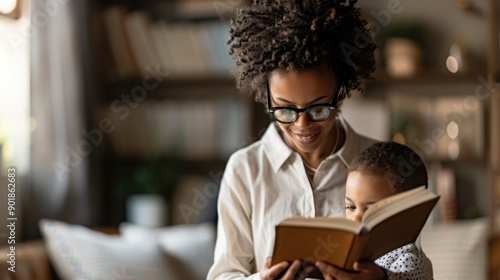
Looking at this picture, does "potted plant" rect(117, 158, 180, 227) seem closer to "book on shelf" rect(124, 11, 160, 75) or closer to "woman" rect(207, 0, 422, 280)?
"book on shelf" rect(124, 11, 160, 75)

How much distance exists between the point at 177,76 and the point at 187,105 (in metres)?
0.12

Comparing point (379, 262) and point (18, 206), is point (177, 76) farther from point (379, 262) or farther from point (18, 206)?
point (379, 262)

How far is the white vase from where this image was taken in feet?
8.75

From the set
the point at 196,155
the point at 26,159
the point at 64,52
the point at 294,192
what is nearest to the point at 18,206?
the point at 26,159

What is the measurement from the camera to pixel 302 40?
0.98 metres

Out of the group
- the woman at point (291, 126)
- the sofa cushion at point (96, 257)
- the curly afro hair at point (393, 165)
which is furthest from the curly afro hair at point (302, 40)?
the sofa cushion at point (96, 257)

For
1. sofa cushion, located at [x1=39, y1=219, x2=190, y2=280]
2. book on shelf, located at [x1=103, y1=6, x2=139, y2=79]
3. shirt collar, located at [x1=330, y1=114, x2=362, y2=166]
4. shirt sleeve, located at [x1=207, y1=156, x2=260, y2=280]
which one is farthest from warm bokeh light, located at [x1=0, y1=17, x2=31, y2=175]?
shirt collar, located at [x1=330, y1=114, x2=362, y2=166]

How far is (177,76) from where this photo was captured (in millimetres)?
2756

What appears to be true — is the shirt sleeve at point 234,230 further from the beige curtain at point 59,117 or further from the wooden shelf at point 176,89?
the wooden shelf at point 176,89

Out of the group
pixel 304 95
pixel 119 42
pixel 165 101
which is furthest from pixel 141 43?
pixel 304 95

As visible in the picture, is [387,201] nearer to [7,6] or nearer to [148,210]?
[7,6]

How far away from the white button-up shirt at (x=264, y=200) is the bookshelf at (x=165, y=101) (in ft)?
5.16

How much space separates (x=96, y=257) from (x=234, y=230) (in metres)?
1.12

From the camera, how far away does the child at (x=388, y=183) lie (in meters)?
0.96
